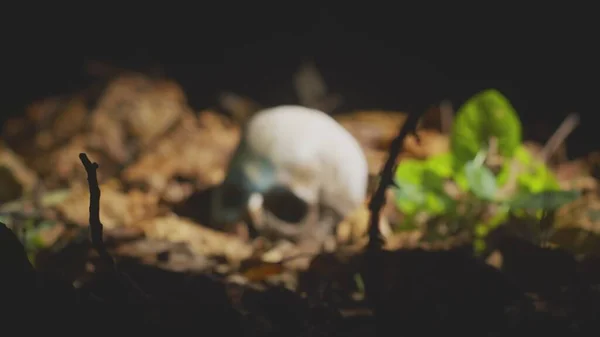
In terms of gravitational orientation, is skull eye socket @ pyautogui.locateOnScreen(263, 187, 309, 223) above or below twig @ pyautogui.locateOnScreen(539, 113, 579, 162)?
below

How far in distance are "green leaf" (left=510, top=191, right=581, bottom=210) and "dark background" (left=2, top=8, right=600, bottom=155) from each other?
2149 mm

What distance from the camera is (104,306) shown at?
49.5 inches

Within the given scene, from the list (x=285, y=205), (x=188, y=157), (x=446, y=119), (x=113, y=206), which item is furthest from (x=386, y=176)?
(x=446, y=119)

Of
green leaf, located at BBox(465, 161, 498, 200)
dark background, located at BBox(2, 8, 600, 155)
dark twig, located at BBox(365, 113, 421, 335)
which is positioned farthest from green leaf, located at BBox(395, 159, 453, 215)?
dark background, located at BBox(2, 8, 600, 155)

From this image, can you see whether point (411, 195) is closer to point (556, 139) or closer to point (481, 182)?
point (481, 182)

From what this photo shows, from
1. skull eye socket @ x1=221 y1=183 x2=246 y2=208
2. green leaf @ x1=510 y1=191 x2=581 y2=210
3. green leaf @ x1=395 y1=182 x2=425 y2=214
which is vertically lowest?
skull eye socket @ x1=221 y1=183 x2=246 y2=208

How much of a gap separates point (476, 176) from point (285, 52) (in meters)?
2.84

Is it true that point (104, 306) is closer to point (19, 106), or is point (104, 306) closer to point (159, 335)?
point (159, 335)

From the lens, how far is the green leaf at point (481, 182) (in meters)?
2.13

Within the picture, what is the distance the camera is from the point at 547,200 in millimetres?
1859

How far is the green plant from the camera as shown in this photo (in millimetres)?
2199

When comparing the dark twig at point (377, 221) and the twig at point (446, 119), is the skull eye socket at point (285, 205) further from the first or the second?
the twig at point (446, 119)

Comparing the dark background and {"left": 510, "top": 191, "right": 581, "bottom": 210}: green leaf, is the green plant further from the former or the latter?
the dark background

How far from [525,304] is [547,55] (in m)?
2.91
